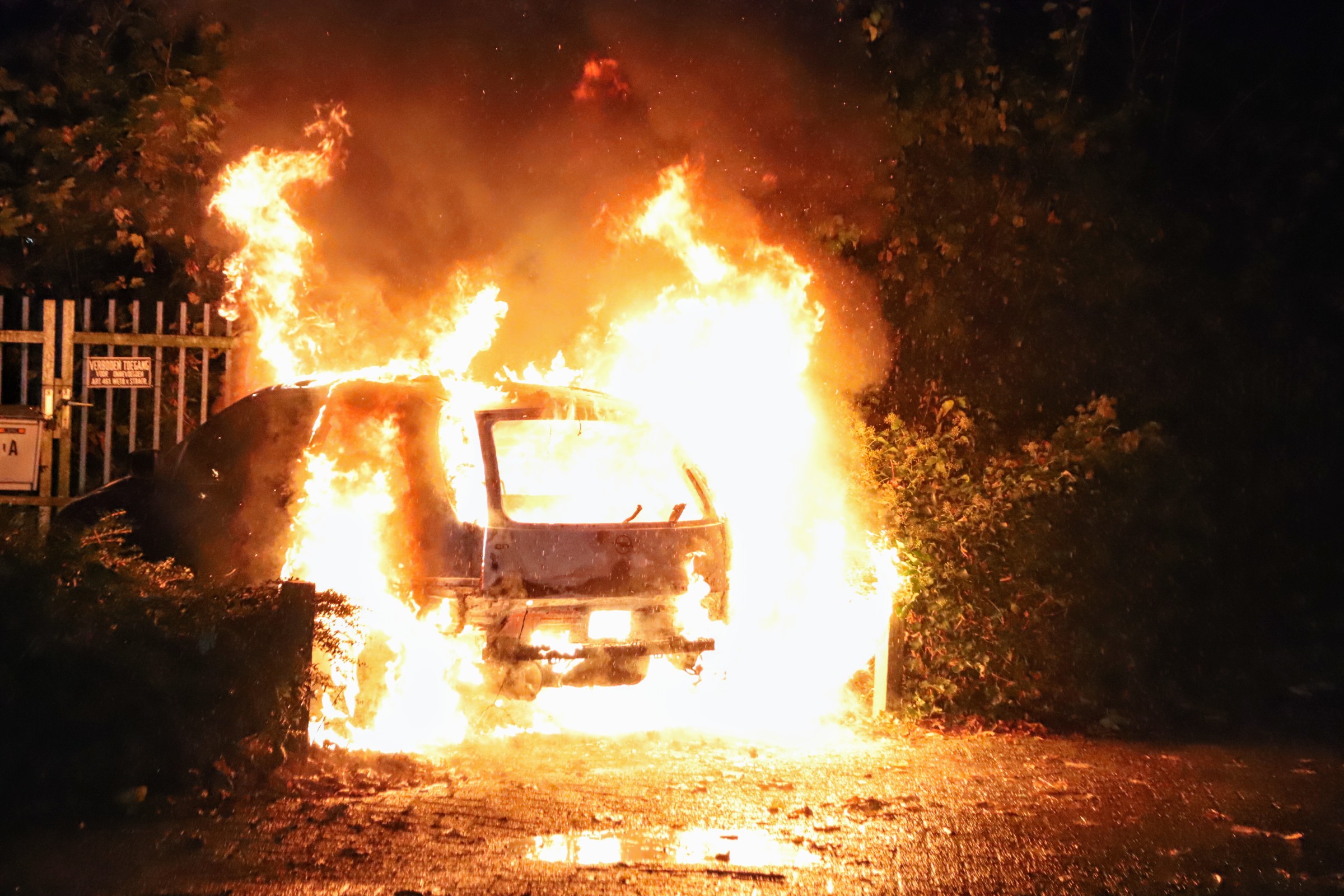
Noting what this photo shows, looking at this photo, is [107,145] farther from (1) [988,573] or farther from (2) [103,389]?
(1) [988,573]

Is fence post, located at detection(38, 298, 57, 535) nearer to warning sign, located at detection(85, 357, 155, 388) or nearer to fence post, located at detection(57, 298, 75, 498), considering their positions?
fence post, located at detection(57, 298, 75, 498)

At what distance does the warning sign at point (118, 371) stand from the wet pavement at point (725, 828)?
5.32 meters

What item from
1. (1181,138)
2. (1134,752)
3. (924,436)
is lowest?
(1134,752)

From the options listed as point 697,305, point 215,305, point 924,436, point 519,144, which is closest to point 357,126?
point 519,144

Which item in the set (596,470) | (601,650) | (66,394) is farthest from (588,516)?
(66,394)

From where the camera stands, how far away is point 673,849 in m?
5.03

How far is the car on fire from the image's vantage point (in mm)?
6344

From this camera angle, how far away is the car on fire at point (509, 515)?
6.34 m

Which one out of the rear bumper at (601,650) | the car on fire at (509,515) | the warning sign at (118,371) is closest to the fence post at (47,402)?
the warning sign at (118,371)

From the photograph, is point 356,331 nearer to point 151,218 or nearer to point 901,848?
point 151,218

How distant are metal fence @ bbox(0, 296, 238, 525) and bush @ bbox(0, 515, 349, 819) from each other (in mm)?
3285

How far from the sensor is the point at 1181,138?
11945mm

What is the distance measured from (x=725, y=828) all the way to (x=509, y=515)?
1.98 meters

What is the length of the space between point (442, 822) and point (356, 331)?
5.59 metres
